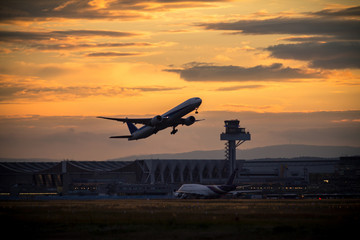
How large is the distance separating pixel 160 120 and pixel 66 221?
1989 inches

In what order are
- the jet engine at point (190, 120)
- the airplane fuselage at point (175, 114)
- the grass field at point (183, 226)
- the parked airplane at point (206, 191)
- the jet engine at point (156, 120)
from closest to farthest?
the grass field at point (183, 226) < the airplane fuselage at point (175, 114) < the jet engine at point (156, 120) < the jet engine at point (190, 120) < the parked airplane at point (206, 191)

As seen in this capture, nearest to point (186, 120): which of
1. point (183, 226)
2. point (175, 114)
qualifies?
point (175, 114)

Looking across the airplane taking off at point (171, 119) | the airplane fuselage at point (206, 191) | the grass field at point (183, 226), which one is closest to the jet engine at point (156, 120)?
the airplane taking off at point (171, 119)

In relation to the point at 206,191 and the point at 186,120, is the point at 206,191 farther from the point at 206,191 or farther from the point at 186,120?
the point at 186,120

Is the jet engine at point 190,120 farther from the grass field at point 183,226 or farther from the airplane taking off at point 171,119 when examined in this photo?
the grass field at point 183,226

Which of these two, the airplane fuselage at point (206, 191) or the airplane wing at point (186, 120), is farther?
the airplane fuselage at point (206, 191)

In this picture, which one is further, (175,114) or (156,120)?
(156,120)

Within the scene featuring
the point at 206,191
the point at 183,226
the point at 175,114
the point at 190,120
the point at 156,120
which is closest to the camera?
the point at 183,226

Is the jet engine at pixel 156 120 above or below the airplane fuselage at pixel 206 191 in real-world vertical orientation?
above

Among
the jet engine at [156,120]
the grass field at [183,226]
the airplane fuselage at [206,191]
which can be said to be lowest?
the grass field at [183,226]

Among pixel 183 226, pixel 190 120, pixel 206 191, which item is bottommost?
pixel 183 226

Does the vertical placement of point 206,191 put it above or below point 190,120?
below

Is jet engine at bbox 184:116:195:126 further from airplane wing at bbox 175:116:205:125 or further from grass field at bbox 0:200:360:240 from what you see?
grass field at bbox 0:200:360:240

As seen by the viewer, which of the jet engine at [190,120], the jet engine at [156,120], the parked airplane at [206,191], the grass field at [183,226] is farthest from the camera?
the parked airplane at [206,191]
